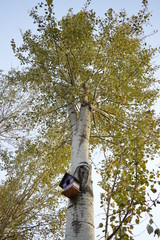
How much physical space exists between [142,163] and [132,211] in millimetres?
569

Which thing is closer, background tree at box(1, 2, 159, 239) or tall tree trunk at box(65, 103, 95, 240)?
tall tree trunk at box(65, 103, 95, 240)

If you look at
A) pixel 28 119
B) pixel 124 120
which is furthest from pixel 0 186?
pixel 124 120

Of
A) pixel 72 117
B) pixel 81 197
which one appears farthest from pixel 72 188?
pixel 72 117

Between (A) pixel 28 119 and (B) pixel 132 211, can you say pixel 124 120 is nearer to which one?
(A) pixel 28 119

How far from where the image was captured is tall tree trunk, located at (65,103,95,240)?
2.64m

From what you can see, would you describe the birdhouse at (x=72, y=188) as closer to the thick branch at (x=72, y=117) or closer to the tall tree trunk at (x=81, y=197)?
the tall tree trunk at (x=81, y=197)

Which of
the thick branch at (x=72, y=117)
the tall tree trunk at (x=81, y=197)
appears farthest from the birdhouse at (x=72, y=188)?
the thick branch at (x=72, y=117)

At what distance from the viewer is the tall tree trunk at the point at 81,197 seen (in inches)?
104

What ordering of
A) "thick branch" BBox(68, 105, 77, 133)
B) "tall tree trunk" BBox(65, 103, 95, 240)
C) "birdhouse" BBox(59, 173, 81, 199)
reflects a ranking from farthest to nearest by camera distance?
"thick branch" BBox(68, 105, 77, 133), "birdhouse" BBox(59, 173, 81, 199), "tall tree trunk" BBox(65, 103, 95, 240)

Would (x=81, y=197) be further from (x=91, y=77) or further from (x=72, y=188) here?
(x=91, y=77)

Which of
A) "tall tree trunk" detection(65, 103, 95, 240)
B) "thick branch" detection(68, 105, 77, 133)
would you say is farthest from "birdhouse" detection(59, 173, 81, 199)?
"thick branch" detection(68, 105, 77, 133)

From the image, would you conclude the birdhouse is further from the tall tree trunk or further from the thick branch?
the thick branch

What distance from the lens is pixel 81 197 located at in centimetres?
304

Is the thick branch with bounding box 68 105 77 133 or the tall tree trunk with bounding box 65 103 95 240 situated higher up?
the thick branch with bounding box 68 105 77 133
